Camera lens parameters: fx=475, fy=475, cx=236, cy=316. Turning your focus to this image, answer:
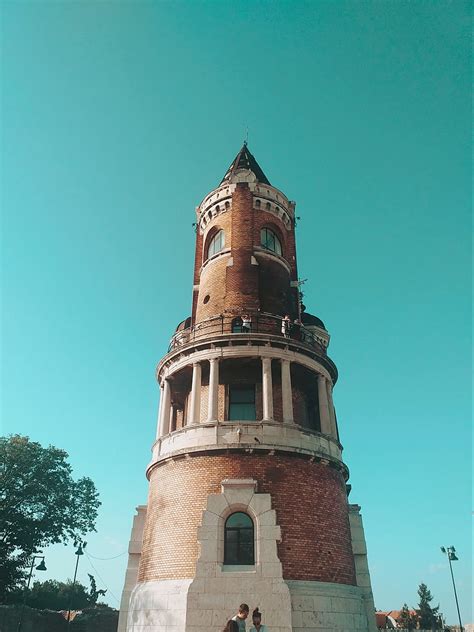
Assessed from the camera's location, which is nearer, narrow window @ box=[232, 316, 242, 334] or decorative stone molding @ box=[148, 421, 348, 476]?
decorative stone molding @ box=[148, 421, 348, 476]

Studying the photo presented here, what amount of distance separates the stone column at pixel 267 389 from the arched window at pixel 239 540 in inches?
146

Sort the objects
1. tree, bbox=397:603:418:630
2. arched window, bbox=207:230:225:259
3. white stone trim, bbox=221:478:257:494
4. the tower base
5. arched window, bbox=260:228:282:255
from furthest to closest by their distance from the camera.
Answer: tree, bbox=397:603:418:630, arched window, bbox=207:230:225:259, arched window, bbox=260:228:282:255, white stone trim, bbox=221:478:257:494, the tower base

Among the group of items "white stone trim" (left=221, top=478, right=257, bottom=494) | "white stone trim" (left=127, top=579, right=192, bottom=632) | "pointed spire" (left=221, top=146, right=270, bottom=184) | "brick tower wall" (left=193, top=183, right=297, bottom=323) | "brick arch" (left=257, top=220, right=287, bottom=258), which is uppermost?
"pointed spire" (left=221, top=146, right=270, bottom=184)

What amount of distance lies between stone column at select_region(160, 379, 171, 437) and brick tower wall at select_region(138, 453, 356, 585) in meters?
2.45

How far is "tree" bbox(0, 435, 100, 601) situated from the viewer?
33.4 m

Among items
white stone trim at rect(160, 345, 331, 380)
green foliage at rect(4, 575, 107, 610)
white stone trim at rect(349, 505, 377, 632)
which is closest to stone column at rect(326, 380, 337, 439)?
white stone trim at rect(160, 345, 331, 380)

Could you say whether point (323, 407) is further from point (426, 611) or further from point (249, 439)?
point (426, 611)

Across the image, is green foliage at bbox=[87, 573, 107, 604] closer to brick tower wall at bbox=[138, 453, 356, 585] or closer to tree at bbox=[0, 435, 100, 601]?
tree at bbox=[0, 435, 100, 601]

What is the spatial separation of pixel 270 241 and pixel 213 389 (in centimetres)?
1083

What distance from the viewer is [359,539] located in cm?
1973

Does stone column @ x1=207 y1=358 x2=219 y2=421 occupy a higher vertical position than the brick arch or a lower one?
lower

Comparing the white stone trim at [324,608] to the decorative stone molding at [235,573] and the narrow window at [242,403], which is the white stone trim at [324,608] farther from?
the narrow window at [242,403]

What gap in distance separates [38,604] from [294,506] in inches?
1798

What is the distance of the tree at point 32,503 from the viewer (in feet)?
110
